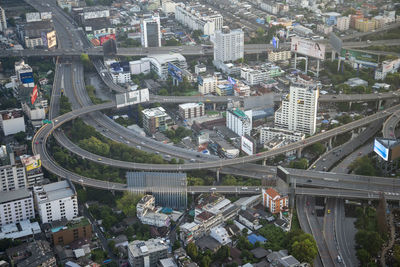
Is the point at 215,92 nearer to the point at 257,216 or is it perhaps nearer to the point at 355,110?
the point at 355,110

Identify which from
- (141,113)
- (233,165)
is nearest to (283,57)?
(141,113)

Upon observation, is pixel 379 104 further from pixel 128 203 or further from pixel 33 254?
pixel 33 254

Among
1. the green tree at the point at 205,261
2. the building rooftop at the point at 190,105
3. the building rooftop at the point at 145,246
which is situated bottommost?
the green tree at the point at 205,261

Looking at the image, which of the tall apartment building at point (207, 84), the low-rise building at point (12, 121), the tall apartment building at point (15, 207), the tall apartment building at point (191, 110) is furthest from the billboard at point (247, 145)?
the low-rise building at point (12, 121)

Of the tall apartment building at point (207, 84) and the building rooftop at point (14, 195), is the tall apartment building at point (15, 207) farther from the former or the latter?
the tall apartment building at point (207, 84)

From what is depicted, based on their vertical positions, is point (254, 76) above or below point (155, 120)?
above

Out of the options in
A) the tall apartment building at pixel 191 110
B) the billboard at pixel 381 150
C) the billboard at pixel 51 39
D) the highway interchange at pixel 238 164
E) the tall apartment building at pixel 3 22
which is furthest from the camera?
the tall apartment building at pixel 3 22

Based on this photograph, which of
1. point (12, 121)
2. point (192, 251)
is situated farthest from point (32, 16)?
point (192, 251)
